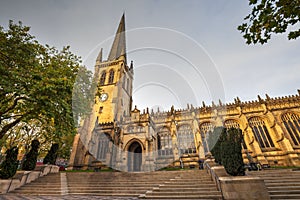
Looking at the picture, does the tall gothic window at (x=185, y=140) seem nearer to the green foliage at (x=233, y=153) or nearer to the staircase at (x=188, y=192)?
the staircase at (x=188, y=192)

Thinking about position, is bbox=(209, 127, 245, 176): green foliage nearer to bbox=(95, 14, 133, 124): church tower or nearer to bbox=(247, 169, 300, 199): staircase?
bbox=(247, 169, 300, 199): staircase

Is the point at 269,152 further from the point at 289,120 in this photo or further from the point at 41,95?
the point at 41,95

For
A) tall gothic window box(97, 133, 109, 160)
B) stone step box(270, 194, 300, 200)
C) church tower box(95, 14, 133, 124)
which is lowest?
stone step box(270, 194, 300, 200)

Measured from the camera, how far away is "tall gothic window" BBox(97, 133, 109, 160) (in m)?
23.2

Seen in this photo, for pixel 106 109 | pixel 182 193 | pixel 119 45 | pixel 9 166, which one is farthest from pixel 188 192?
pixel 119 45

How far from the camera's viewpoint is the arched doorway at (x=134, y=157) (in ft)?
69.6

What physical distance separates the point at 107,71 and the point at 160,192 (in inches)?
1334

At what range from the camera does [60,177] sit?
13203 millimetres

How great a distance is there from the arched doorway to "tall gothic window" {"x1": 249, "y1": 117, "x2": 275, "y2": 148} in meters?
18.9

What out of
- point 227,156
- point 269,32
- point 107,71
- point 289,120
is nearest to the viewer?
point 269,32

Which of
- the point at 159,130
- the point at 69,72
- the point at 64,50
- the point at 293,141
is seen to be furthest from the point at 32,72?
the point at 293,141

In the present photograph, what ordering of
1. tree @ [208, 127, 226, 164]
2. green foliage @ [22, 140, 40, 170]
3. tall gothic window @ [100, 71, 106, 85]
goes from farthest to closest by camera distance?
tall gothic window @ [100, 71, 106, 85], green foliage @ [22, 140, 40, 170], tree @ [208, 127, 226, 164]

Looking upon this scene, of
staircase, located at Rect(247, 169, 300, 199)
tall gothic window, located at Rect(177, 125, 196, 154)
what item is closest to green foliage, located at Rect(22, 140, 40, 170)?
staircase, located at Rect(247, 169, 300, 199)

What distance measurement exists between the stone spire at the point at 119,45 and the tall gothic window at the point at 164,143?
25.2 meters
